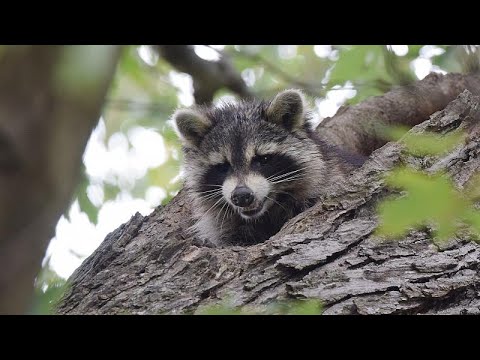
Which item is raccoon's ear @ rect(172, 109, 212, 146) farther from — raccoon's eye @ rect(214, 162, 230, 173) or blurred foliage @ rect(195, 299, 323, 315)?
blurred foliage @ rect(195, 299, 323, 315)

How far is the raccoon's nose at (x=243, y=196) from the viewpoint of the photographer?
4871mm

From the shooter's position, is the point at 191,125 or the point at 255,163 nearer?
the point at 255,163

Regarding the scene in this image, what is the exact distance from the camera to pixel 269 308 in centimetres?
334

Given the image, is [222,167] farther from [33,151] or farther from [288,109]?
[33,151]

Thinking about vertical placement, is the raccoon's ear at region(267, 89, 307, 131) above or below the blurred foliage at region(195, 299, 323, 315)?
above

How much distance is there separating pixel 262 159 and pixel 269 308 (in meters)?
2.14

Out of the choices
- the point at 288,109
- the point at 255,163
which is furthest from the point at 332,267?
the point at 288,109

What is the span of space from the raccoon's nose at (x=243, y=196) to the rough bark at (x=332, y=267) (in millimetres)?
736

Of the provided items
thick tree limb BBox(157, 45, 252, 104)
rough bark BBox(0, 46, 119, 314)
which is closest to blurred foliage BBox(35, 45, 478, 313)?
thick tree limb BBox(157, 45, 252, 104)

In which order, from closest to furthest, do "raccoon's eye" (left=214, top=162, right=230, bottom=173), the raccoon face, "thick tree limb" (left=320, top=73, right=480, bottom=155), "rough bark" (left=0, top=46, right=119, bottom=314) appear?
"rough bark" (left=0, top=46, right=119, bottom=314)
the raccoon face
"raccoon's eye" (left=214, top=162, right=230, bottom=173)
"thick tree limb" (left=320, top=73, right=480, bottom=155)

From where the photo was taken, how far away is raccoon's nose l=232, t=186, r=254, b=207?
4.87m

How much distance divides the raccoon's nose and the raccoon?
172 millimetres

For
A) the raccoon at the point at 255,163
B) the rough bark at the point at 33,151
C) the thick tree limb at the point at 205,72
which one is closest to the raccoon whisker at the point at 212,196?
the raccoon at the point at 255,163

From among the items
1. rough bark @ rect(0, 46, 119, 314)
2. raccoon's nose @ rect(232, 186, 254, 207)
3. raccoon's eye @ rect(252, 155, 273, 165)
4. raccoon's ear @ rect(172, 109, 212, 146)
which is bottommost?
rough bark @ rect(0, 46, 119, 314)
